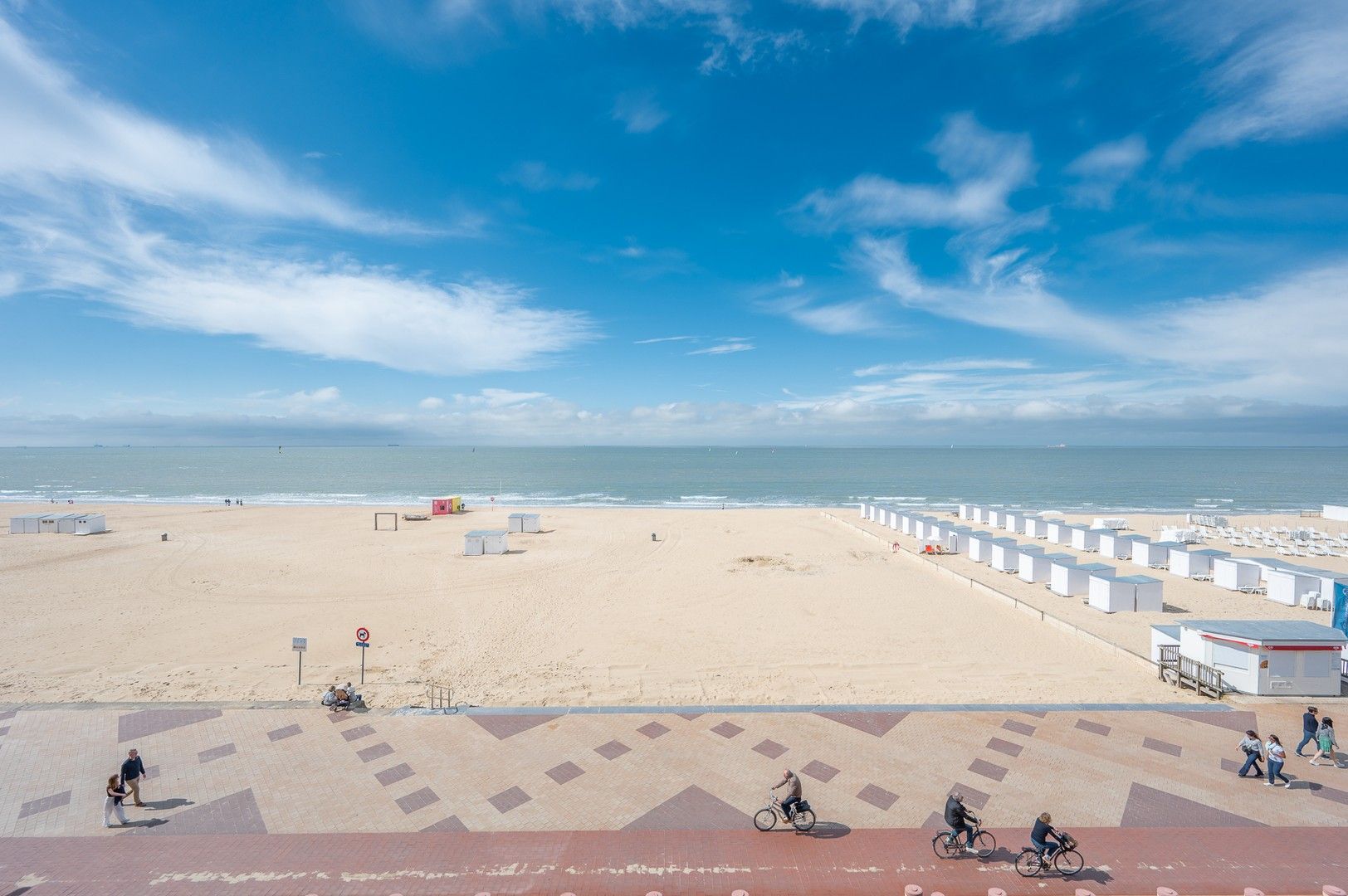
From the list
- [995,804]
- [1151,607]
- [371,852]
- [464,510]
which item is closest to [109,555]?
[464,510]

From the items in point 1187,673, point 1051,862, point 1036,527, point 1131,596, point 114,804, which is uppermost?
point 1036,527

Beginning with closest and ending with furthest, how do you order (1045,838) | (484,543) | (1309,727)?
(1045,838) → (1309,727) → (484,543)

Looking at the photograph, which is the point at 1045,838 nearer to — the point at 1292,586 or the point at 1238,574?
the point at 1292,586

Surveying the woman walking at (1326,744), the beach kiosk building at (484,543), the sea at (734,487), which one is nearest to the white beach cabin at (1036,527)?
the sea at (734,487)

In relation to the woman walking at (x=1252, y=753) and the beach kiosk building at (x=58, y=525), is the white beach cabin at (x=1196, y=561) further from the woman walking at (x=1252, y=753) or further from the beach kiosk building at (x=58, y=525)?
the beach kiosk building at (x=58, y=525)

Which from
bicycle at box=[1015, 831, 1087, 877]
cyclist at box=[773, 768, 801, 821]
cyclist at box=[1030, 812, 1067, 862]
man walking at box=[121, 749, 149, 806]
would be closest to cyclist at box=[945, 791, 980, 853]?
bicycle at box=[1015, 831, 1087, 877]

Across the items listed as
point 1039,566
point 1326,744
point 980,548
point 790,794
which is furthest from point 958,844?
point 980,548
